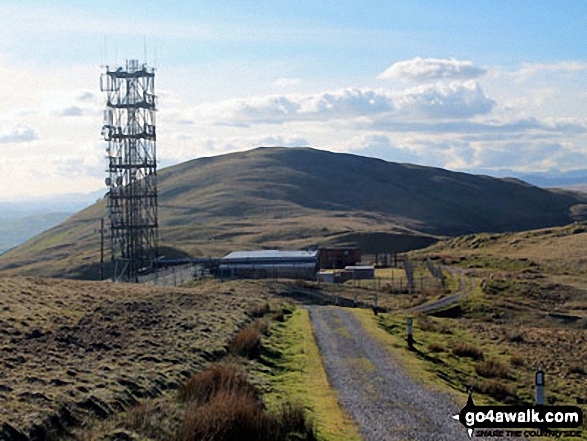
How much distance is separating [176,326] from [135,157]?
5308cm

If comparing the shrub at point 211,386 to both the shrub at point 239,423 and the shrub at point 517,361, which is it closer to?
the shrub at point 239,423

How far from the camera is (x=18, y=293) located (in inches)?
1132

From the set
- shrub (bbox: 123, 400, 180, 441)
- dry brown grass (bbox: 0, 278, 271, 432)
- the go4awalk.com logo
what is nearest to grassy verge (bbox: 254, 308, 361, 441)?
dry brown grass (bbox: 0, 278, 271, 432)

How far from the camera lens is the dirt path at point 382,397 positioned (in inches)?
509

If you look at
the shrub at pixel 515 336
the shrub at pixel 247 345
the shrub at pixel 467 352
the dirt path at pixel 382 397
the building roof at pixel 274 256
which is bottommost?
the shrub at pixel 515 336

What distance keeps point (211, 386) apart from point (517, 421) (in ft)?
18.3

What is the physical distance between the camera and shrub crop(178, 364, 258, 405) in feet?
45.2

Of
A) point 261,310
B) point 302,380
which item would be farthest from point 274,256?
point 302,380

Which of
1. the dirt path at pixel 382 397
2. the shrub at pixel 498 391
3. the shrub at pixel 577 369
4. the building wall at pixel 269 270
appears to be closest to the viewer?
the dirt path at pixel 382 397

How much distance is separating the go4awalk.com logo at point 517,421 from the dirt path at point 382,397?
0.87 feet

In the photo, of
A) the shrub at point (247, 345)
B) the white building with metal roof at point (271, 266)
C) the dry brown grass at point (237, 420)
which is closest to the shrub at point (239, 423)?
the dry brown grass at point (237, 420)

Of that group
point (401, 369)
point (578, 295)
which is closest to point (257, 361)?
point (401, 369)

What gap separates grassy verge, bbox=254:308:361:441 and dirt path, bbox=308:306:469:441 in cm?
26

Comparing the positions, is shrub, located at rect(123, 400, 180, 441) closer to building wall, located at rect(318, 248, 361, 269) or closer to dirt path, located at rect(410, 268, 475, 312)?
dirt path, located at rect(410, 268, 475, 312)
